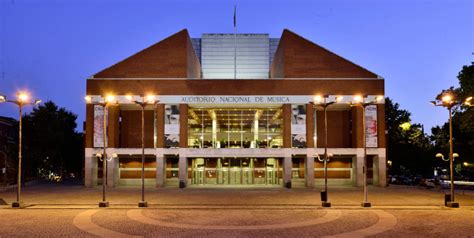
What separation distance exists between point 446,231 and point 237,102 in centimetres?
3188

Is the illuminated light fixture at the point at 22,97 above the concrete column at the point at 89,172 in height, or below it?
above

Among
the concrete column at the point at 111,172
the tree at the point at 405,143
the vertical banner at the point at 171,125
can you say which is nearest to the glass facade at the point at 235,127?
the vertical banner at the point at 171,125

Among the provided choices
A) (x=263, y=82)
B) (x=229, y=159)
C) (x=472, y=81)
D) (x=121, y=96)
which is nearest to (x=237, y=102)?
(x=263, y=82)

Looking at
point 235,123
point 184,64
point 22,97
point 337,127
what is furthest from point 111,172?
point 337,127

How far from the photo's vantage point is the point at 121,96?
5006 cm

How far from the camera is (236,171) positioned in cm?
5297

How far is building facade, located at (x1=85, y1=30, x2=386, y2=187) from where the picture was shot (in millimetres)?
49719

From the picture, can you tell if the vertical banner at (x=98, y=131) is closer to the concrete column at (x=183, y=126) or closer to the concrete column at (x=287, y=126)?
the concrete column at (x=183, y=126)

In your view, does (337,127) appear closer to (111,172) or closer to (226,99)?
(226,99)

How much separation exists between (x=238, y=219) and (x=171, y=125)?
90.2 feet

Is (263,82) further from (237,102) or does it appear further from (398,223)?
(398,223)

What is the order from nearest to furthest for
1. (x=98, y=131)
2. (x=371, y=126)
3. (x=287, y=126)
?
(x=287, y=126) → (x=98, y=131) → (x=371, y=126)

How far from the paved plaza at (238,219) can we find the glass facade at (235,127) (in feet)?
61.8

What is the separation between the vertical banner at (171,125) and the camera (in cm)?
4978
